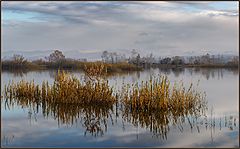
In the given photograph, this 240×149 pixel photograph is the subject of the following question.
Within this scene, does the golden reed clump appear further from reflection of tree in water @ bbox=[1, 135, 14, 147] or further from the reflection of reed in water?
reflection of tree in water @ bbox=[1, 135, 14, 147]

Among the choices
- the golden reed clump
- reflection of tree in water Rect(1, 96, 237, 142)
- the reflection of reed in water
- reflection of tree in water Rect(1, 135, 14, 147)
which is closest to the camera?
reflection of tree in water Rect(1, 135, 14, 147)

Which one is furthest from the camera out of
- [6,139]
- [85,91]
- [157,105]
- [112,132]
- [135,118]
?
[85,91]

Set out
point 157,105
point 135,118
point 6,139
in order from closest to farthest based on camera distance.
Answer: point 6,139
point 135,118
point 157,105

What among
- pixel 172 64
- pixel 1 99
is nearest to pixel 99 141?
pixel 1 99

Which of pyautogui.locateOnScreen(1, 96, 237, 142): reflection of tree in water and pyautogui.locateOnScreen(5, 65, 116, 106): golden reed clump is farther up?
pyautogui.locateOnScreen(5, 65, 116, 106): golden reed clump

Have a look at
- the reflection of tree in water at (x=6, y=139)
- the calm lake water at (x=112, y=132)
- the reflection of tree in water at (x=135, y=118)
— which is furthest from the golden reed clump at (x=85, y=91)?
the reflection of tree in water at (x=6, y=139)

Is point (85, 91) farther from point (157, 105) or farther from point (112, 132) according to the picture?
point (112, 132)

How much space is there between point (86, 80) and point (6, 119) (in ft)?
7.56

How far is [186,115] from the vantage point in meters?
8.41

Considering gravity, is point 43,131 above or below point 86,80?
below

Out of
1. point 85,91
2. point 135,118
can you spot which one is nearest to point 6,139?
point 135,118

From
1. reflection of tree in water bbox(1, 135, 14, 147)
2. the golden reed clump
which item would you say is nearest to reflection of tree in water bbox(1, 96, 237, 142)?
the golden reed clump

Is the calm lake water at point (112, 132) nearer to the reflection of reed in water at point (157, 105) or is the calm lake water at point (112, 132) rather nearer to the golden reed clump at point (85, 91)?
the reflection of reed in water at point (157, 105)

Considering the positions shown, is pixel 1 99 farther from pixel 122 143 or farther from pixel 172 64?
pixel 172 64
